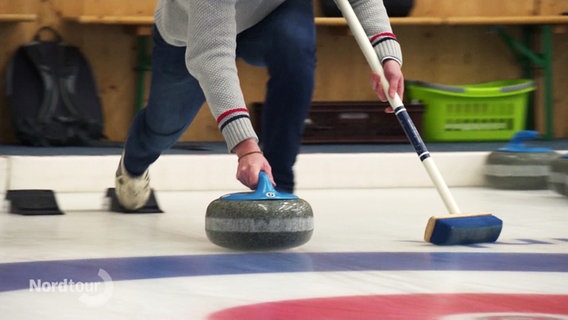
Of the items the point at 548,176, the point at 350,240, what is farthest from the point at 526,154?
the point at 350,240

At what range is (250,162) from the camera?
2238 millimetres

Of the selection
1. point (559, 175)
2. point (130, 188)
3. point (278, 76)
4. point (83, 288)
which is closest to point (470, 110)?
point (559, 175)

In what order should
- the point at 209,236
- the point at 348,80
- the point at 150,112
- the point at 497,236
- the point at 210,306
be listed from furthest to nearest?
the point at 348,80 → the point at 150,112 → the point at 497,236 → the point at 209,236 → the point at 210,306

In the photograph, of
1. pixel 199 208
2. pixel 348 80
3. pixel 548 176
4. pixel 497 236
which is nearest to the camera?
pixel 497 236

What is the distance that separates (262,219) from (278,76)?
43cm

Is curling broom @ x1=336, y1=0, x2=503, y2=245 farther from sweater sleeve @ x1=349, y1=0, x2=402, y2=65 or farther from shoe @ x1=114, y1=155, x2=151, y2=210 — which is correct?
shoe @ x1=114, y1=155, x2=151, y2=210

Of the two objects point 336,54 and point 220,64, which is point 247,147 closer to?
point 220,64

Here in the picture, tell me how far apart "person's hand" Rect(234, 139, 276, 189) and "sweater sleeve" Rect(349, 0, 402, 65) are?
49 centimetres

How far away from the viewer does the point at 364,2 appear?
2660mm

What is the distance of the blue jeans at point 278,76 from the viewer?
2.53 m

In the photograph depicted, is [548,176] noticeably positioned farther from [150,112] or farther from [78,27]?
[78,27]

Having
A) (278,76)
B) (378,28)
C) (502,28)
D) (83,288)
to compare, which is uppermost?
(502,28)

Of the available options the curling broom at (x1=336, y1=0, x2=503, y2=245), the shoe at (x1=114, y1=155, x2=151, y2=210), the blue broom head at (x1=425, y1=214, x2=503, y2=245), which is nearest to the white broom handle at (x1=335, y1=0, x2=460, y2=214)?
the curling broom at (x1=336, y1=0, x2=503, y2=245)

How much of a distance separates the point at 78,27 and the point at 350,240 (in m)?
2.92
